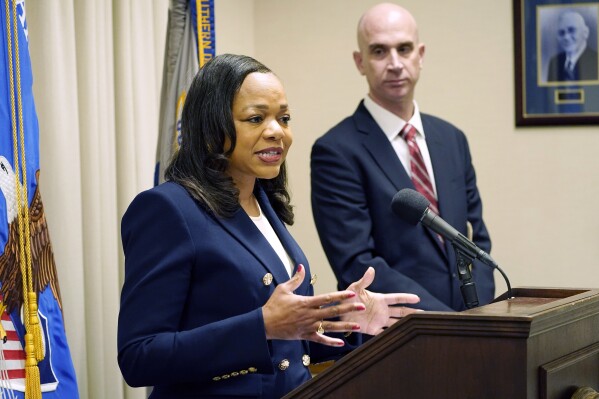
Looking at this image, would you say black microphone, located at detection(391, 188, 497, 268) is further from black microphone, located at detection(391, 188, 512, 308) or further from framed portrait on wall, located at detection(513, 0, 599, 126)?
framed portrait on wall, located at detection(513, 0, 599, 126)

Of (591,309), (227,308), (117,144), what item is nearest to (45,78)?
(117,144)

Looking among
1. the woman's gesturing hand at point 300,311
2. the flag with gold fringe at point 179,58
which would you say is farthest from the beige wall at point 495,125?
the woman's gesturing hand at point 300,311

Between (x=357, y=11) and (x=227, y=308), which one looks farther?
(x=357, y=11)

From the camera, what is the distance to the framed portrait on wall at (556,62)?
Answer: 5.55 m

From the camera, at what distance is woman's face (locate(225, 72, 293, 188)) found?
235 cm

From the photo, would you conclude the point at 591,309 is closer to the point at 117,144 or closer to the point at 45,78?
the point at 45,78

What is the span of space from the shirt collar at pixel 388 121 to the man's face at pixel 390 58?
4cm

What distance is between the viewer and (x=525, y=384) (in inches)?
69.3

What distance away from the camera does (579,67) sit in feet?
18.2

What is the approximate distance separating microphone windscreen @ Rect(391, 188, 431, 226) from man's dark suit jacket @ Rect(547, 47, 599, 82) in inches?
135

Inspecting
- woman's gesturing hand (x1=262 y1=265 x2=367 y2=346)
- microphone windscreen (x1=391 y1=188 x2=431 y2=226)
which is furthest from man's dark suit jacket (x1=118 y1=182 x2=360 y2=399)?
microphone windscreen (x1=391 y1=188 x2=431 y2=226)

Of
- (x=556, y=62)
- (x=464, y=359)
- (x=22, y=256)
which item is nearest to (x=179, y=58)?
(x=22, y=256)

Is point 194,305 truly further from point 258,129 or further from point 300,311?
point 258,129

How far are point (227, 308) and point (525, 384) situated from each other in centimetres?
75
